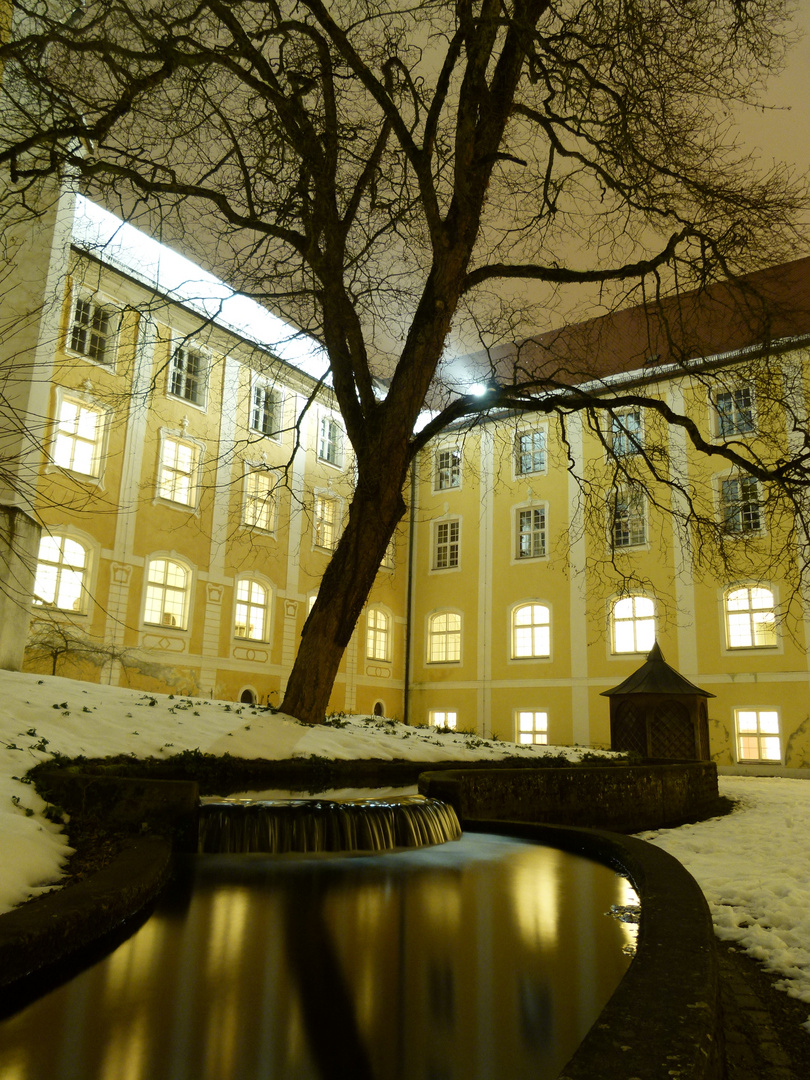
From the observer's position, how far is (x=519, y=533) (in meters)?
27.0

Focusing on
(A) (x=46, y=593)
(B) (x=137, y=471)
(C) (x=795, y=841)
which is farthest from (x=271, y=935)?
(B) (x=137, y=471)

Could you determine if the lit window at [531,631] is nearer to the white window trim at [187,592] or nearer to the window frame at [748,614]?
the window frame at [748,614]

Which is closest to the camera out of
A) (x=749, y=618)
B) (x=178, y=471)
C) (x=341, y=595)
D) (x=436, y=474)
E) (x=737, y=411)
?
(x=341, y=595)

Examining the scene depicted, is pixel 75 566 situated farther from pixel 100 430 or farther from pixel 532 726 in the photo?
pixel 532 726

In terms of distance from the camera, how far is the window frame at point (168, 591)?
20.1 metres

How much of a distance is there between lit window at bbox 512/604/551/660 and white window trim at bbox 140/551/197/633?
34.0 ft

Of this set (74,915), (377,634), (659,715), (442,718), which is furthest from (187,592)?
(74,915)

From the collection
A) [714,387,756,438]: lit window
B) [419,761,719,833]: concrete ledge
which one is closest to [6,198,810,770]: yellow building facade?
[714,387,756,438]: lit window

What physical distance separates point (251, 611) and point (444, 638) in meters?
7.62

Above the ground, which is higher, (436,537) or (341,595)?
(436,537)

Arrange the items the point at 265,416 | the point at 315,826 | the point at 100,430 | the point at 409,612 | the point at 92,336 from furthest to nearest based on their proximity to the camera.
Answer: the point at 409,612 → the point at 265,416 → the point at 92,336 → the point at 100,430 → the point at 315,826

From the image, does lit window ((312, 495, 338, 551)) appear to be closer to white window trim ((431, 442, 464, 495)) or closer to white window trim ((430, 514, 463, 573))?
white window trim ((430, 514, 463, 573))

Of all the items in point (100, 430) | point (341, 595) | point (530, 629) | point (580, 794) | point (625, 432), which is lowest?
point (580, 794)

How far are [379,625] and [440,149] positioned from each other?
19.5m
